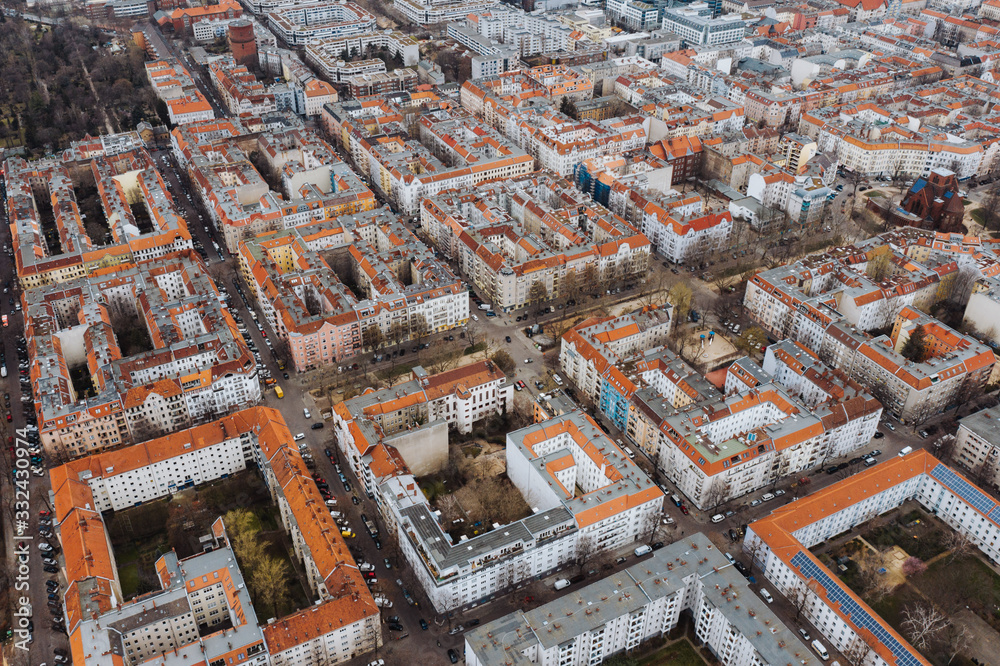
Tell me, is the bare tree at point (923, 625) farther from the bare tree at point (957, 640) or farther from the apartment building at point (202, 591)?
the apartment building at point (202, 591)

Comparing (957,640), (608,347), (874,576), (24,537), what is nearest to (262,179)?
(608,347)

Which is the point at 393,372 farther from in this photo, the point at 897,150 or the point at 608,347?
the point at 897,150

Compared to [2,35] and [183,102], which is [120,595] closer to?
[183,102]

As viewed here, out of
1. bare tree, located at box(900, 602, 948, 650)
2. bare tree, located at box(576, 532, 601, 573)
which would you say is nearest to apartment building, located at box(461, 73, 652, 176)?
bare tree, located at box(576, 532, 601, 573)

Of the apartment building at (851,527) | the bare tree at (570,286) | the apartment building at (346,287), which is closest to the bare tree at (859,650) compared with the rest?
the apartment building at (851,527)

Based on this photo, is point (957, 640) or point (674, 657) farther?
point (674, 657)
